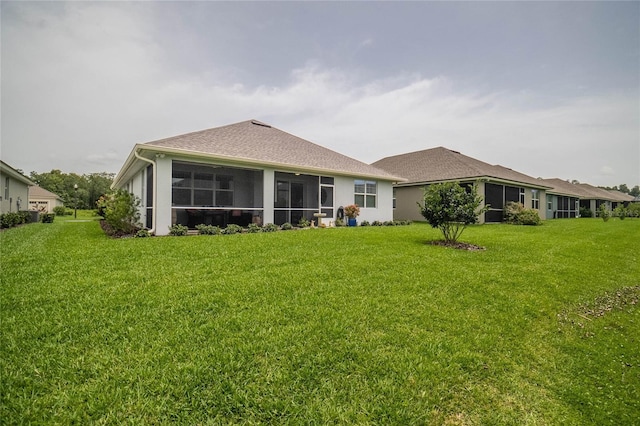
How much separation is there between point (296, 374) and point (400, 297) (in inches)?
89.9

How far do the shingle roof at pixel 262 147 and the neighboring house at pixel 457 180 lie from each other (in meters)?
4.26

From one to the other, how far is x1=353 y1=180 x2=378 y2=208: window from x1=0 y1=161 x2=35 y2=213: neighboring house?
18217 mm

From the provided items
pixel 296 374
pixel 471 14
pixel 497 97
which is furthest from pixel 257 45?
pixel 296 374

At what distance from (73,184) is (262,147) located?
50658 mm

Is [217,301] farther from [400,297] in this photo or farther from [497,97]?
[497,97]

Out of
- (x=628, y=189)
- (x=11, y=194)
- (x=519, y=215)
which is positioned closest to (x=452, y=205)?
(x=519, y=215)

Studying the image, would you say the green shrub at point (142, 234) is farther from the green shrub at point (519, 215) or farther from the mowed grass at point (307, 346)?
the green shrub at point (519, 215)

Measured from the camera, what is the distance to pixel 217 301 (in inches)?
153

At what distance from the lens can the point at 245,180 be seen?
1464cm

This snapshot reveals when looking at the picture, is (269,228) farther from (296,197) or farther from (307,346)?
(307,346)

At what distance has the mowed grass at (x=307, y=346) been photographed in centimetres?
220

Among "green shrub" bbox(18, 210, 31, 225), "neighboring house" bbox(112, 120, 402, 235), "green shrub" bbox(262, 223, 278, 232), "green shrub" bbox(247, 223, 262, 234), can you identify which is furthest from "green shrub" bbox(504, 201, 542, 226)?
"green shrub" bbox(18, 210, 31, 225)

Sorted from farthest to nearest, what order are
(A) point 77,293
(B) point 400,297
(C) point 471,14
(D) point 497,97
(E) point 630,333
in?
(D) point 497,97 → (C) point 471,14 → (B) point 400,297 → (A) point 77,293 → (E) point 630,333

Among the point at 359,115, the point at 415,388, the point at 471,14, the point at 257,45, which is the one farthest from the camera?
the point at 359,115
